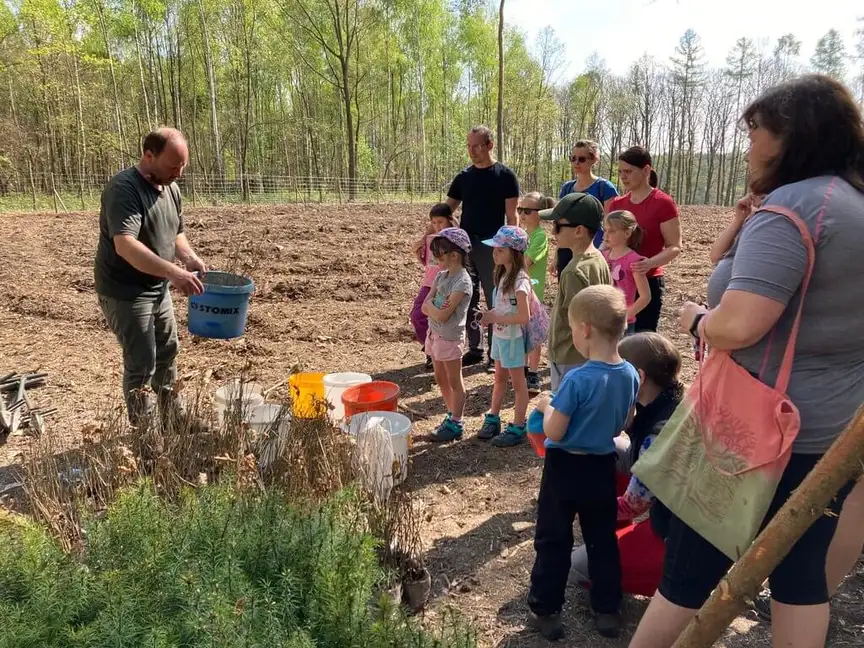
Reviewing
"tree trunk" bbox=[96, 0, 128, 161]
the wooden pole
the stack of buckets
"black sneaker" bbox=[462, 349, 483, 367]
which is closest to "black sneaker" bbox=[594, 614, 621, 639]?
the stack of buckets

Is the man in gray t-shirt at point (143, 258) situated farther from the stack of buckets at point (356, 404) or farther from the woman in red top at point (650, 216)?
the woman in red top at point (650, 216)

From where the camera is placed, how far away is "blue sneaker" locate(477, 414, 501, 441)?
3863 millimetres

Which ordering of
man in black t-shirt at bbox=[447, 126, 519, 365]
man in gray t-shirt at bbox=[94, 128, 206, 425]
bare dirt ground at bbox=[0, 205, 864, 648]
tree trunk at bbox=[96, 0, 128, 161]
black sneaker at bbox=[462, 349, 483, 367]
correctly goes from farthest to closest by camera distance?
tree trunk at bbox=[96, 0, 128, 161] < black sneaker at bbox=[462, 349, 483, 367] < man in black t-shirt at bbox=[447, 126, 519, 365] < man in gray t-shirt at bbox=[94, 128, 206, 425] < bare dirt ground at bbox=[0, 205, 864, 648]

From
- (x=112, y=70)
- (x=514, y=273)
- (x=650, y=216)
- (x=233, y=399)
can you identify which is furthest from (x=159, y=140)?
(x=112, y=70)

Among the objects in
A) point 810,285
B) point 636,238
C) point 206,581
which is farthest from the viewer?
point 636,238

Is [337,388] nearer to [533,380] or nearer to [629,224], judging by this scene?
[533,380]

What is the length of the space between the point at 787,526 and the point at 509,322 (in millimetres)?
2527

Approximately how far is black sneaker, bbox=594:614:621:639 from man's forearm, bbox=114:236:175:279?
2511 millimetres

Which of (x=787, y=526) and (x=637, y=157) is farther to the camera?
(x=637, y=157)

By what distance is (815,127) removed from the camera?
4.24 feet

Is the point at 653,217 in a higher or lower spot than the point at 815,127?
lower

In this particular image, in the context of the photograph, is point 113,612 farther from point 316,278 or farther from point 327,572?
point 316,278

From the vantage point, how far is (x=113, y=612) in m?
1.54

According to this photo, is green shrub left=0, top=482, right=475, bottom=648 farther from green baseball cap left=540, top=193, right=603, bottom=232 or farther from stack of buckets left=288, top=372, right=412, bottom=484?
green baseball cap left=540, top=193, right=603, bottom=232
